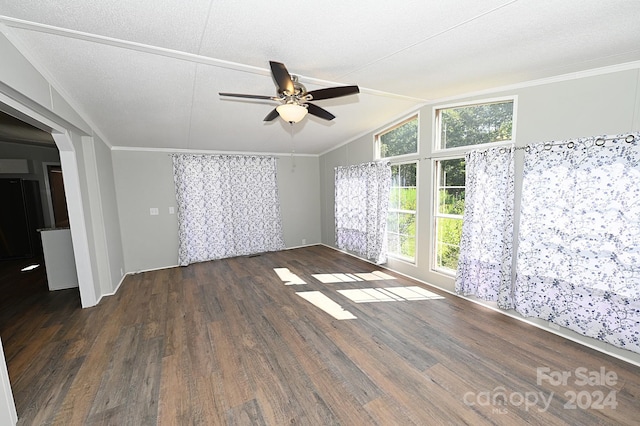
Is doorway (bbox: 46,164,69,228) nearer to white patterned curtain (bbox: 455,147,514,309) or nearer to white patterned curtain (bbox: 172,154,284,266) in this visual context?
white patterned curtain (bbox: 172,154,284,266)

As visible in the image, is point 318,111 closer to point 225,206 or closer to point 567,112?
point 567,112

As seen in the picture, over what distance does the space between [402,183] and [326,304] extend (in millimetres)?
2422

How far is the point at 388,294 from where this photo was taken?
11.9 feet

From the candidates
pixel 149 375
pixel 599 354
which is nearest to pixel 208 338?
pixel 149 375

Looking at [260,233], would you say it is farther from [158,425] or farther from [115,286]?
[158,425]

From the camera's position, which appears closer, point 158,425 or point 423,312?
point 158,425

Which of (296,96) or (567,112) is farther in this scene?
(567,112)

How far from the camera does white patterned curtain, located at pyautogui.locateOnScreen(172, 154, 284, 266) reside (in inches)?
203

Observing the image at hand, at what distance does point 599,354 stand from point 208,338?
12.2 ft

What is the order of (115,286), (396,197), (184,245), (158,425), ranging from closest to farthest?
1. (158,425)
2. (115,286)
3. (396,197)
4. (184,245)

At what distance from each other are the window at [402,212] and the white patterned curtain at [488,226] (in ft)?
3.17

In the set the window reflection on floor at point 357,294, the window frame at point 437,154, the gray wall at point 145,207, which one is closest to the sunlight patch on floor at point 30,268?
the gray wall at point 145,207

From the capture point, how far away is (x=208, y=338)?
2.67m

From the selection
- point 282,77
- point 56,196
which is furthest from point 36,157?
point 282,77
